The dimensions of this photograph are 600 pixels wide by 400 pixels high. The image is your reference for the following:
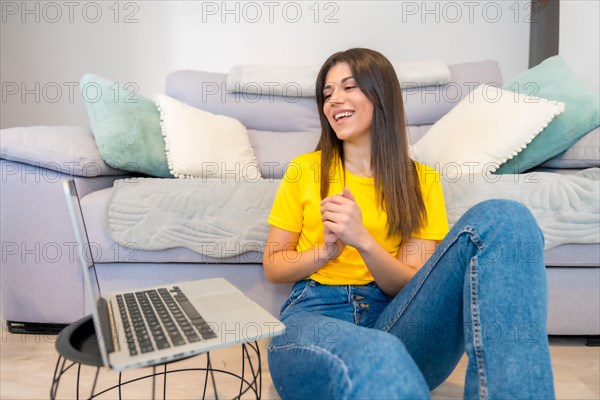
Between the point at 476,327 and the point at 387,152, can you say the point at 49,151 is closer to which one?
the point at 387,152

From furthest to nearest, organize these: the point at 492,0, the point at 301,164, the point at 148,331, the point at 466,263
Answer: the point at 492,0 < the point at 301,164 < the point at 466,263 < the point at 148,331

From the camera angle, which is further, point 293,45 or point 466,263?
point 293,45

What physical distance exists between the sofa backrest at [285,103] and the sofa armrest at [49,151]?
0.58 meters

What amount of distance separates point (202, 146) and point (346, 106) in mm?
749

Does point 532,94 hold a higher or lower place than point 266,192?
higher

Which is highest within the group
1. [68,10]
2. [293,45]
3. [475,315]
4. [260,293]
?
[68,10]

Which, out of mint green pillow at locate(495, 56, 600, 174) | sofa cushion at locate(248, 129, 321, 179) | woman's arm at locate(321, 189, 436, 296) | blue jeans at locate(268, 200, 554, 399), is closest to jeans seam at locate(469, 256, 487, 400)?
blue jeans at locate(268, 200, 554, 399)

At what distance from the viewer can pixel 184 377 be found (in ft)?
3.76

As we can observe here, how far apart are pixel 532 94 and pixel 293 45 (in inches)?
45.9

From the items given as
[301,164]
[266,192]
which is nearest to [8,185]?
[266,192]

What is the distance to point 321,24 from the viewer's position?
227 centimetres

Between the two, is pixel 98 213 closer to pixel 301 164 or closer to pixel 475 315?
pixel 301 164

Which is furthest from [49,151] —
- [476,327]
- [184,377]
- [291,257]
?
[476,327]

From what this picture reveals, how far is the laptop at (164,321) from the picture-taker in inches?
21.0
